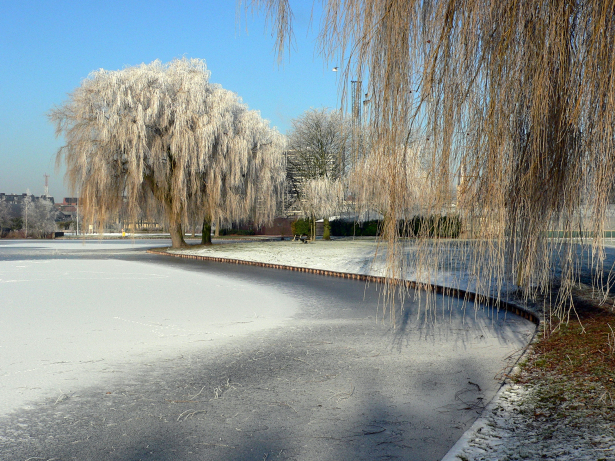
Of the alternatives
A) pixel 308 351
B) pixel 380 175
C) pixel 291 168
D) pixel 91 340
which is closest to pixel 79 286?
pixel 91 340

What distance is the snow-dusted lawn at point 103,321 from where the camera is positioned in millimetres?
3641

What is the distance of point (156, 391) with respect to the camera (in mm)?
3234

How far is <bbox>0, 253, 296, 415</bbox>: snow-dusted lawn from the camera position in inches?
143

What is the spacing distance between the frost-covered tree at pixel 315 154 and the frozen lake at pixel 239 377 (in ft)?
51.9

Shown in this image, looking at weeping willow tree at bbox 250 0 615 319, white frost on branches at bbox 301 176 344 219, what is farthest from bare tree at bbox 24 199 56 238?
weeping willow tree at bbox 250 0 615 319

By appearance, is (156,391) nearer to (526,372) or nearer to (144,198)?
(526,372)

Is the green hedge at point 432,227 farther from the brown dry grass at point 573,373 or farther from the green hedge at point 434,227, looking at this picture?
the brown dry grass at point 573,373

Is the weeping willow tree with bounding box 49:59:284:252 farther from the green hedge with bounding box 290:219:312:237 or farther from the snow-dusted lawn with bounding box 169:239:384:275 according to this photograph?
the green hedge with bounding box 290:219:312:237

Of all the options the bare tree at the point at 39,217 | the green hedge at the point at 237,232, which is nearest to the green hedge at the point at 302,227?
the green hedge at the point at 237,232

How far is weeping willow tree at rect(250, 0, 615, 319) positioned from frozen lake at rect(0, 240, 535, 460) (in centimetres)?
99

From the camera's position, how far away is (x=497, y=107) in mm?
2514

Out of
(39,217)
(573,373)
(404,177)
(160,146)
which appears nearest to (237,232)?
(160,146)

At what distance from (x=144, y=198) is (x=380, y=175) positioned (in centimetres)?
1640

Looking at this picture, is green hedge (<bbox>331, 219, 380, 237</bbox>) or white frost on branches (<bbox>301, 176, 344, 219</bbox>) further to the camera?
green hedge (<bbox>331, 219, 380, 237</bbox>)
